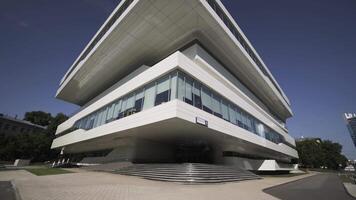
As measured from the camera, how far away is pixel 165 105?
12852mm

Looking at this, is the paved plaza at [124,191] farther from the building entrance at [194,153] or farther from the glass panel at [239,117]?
the building entrance at [194,153]

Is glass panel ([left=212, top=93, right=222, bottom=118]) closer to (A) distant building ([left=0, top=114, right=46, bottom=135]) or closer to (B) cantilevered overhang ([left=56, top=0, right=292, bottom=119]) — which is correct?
(B) cantilevered overhang ([left=56, top=0, right=292, bottom=119])

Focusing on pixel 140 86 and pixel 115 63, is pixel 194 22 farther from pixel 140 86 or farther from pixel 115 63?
pixel 115 63

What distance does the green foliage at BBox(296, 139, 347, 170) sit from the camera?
65750mm

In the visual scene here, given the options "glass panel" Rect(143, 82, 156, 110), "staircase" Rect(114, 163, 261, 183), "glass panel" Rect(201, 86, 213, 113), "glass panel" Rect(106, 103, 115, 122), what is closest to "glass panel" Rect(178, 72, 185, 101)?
"glass panel" Rect(201, 86, 213, 113)

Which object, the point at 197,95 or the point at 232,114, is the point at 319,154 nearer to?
the point at 232,114

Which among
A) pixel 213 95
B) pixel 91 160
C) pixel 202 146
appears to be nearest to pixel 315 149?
pixel 202 146

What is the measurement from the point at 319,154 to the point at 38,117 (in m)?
114

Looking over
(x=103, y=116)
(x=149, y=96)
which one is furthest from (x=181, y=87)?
(x=103, y=116)

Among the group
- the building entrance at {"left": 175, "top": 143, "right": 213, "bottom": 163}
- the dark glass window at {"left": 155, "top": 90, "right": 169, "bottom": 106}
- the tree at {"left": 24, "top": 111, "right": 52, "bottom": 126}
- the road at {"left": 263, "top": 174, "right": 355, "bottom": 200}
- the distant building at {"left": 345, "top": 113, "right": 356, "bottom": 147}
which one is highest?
the distant building at {"left": 345, "top": 113, "right": 356, "bottom": 147}

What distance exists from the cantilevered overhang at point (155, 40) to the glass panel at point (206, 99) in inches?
300

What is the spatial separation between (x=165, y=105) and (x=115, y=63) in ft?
52.7

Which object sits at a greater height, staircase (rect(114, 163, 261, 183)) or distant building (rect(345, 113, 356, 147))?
distant building (rect(345, 113, 356, 147))

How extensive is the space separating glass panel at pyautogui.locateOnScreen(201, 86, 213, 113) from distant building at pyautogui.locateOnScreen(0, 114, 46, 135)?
7327 centimetres
